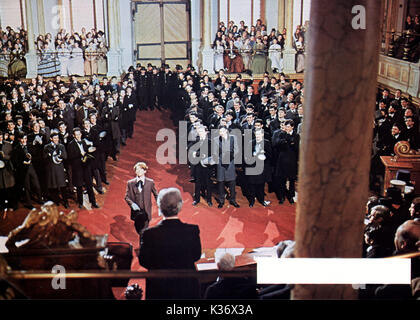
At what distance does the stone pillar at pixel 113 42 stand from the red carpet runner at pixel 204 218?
6658 millimetres

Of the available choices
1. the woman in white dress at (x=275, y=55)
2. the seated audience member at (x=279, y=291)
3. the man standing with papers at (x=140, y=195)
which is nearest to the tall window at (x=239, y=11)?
the woman in white dress at (x=275, y=55)

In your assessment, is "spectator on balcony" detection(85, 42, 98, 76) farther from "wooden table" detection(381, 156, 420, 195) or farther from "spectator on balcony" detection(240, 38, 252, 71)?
"wooden table" detection(381, 156, 420, 195)

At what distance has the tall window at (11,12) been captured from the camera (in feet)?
54.8

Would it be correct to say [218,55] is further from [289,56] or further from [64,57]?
[64,57]

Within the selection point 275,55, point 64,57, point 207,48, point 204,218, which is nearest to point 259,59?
point 275,55

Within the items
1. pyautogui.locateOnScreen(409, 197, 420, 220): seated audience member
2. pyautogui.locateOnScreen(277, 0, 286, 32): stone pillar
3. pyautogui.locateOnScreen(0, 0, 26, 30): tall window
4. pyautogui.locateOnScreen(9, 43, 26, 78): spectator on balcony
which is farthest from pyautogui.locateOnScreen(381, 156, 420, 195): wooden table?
pyautogui.locateOnScreen(0, 0, 26, 30): tall window

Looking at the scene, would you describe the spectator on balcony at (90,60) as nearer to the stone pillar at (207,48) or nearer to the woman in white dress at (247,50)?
the stone pillar at (207,48)

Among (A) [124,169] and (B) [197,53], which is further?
(B) [197,53]

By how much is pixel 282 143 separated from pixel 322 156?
595 centimetres

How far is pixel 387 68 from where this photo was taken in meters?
13.2

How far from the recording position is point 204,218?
318 inches

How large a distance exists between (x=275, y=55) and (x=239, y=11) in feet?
8.84
